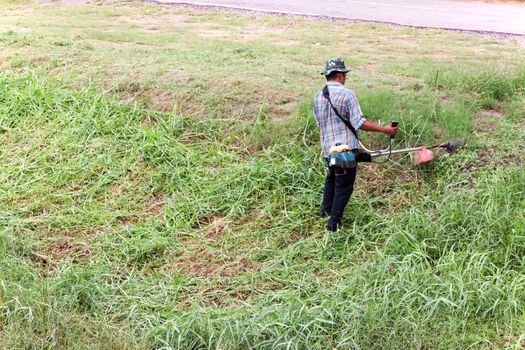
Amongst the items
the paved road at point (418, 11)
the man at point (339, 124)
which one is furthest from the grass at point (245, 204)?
the paved road at point (418, 11)

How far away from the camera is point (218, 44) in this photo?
8859 mm

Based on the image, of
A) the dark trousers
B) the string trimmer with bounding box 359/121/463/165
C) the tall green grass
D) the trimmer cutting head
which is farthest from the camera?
the trimmer cutting head

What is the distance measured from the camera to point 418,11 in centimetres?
1196

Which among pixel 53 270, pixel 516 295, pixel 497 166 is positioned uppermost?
pixel 497 166

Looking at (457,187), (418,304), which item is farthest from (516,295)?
(457,187)

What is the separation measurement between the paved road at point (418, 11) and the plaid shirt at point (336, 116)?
624 centimetres

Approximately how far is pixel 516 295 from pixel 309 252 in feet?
5.21

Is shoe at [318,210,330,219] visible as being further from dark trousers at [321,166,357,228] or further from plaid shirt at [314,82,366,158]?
plaid shirt at [314,82,366,158]

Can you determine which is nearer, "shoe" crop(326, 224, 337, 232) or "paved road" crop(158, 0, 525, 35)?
"shoe" crop(326, 224, 337, 232)

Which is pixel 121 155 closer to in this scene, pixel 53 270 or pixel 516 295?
pixel 53 270

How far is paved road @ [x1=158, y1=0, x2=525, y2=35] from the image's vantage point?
1071 centimetres

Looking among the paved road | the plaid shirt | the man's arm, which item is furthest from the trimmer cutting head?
the paved road

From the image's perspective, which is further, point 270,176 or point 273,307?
point 270,176

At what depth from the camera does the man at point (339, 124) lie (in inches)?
190
